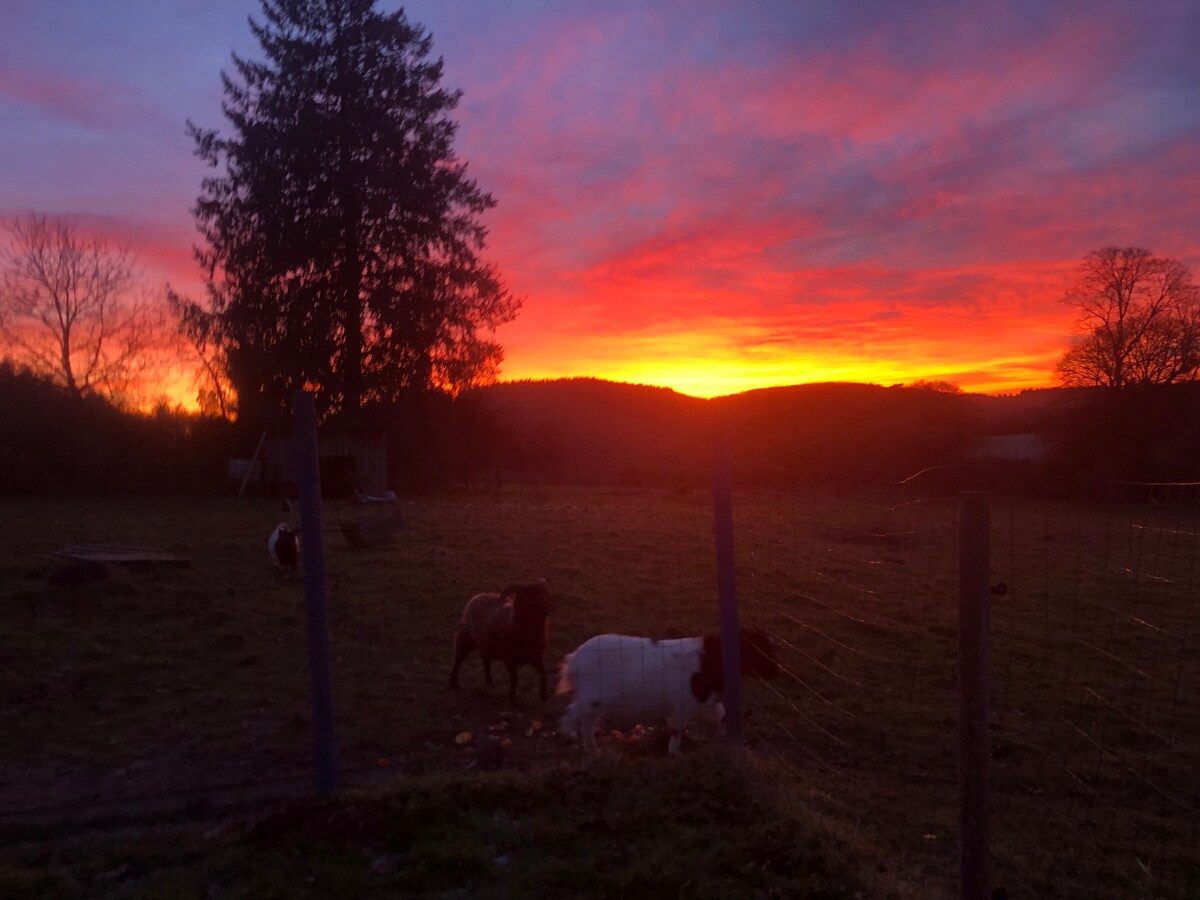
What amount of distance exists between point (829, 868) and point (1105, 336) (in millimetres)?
43182

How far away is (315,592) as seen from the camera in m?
5.17

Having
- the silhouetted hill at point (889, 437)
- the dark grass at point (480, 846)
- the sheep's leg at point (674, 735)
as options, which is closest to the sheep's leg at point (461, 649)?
the sheep's leg at point (674, 735)

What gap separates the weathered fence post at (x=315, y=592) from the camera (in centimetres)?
511

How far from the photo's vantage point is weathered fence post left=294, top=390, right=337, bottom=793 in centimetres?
511

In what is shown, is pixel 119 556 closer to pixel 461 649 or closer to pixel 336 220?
pixel 461 649

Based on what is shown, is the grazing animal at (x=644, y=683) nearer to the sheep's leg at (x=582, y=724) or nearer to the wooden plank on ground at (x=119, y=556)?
the sheep's leg at (x=582, y=724)

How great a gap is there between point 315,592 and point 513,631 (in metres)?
3.07

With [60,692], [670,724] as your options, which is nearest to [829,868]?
[670,724]

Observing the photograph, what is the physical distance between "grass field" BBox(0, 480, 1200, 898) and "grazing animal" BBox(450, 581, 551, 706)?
1.23 feet

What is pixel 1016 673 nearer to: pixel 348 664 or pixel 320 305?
pixel 348 664

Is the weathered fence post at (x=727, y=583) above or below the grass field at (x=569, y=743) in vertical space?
above

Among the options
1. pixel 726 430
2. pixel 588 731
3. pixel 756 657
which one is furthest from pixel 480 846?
pixel 756 657

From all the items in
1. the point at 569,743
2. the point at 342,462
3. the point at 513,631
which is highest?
the point at 342,462

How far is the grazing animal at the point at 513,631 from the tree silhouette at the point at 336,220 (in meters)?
21.8
